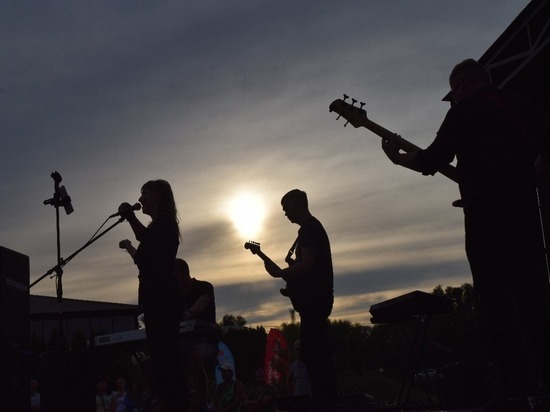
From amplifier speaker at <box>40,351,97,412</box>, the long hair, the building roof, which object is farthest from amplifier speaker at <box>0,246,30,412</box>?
the building roof

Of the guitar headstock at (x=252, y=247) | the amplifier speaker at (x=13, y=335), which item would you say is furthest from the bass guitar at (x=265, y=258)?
the amplifier speaker at (x=13, y=335)

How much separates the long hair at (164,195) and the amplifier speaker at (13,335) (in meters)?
1.55

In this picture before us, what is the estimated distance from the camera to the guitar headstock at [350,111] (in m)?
6.28

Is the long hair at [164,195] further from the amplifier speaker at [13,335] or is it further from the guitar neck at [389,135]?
the guitar neck at [389,135]

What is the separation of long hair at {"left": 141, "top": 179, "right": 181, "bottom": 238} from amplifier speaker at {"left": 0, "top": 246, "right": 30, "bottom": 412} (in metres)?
1.55

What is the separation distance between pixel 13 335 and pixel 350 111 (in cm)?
373

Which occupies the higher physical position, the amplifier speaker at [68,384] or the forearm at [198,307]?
the forearm at [198,307]

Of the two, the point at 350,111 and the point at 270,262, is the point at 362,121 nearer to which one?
the point at 350,111

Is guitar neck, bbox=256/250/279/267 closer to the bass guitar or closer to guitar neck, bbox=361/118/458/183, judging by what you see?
the bass guitar

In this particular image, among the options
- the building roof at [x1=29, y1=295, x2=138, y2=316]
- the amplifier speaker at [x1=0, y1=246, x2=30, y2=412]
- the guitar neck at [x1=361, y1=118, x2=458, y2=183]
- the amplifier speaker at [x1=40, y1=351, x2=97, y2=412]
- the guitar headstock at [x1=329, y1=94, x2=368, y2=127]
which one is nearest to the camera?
the amplifier speaker at [x1=0, y1=246, x2=30, y2=412]

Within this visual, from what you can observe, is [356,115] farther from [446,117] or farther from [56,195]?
[56,195]

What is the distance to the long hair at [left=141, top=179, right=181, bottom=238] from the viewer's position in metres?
5.74

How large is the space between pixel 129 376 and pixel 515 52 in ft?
78.9

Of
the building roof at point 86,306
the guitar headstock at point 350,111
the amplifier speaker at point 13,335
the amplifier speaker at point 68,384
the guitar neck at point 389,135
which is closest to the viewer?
the amplifier speaker at point 13,335
